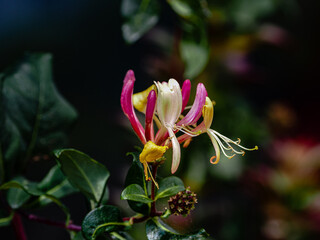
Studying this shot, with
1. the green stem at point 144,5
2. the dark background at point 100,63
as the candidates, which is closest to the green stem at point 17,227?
the green stem at point 144,5

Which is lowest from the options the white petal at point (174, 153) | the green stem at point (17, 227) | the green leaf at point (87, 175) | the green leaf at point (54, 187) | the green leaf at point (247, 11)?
the green leaf at point (247, 11)

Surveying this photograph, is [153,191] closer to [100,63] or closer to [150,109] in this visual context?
[150,109]

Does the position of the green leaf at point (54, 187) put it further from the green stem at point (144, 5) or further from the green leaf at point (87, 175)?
the green stem at point (144, 5)

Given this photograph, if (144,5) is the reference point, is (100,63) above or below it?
below

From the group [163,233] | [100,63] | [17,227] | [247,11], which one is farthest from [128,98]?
[100,63]

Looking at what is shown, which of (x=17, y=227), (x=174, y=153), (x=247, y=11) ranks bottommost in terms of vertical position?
(x=247, y=11)

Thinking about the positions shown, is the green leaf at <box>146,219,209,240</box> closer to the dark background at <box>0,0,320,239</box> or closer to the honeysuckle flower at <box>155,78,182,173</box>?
the honeysuckle flower at <box>155,78,182,173</box>
